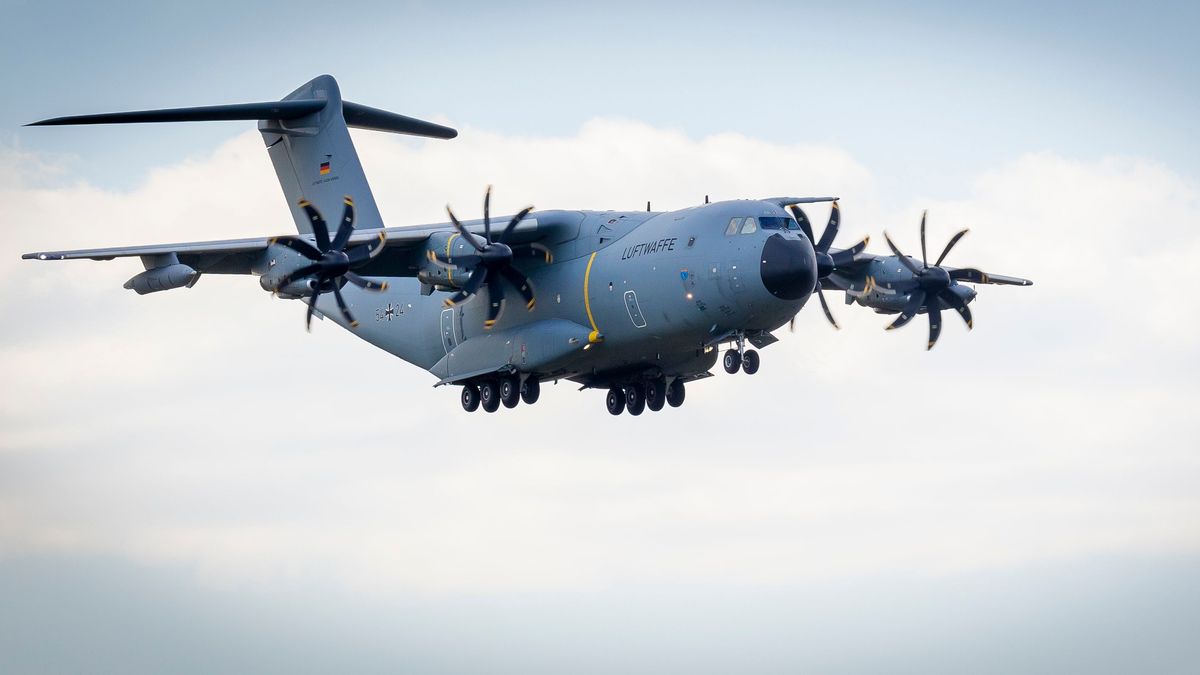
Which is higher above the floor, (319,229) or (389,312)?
(389,312)

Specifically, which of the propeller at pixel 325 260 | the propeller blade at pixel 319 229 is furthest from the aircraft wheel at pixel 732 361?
the propeller blade at pixel 319 229

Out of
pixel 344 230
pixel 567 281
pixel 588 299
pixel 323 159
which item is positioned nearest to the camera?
pixel 344 230

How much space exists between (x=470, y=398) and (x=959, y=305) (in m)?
8.73

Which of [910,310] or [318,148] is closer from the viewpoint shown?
[910,310]

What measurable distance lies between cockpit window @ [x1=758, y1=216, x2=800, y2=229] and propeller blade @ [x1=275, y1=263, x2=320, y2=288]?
6.71 metres

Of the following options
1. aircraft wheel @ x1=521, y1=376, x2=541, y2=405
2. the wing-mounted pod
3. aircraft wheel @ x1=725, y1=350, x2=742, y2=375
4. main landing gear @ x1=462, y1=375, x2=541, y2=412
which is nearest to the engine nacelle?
the wing-mounted pod

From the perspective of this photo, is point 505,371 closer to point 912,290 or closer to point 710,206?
point 710,206

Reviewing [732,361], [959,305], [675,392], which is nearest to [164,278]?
[675,392]

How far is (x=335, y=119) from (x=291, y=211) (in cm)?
211

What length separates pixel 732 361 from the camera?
24.9 metres

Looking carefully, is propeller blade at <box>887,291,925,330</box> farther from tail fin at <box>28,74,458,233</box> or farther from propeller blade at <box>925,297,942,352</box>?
tail fin at <box>28,74,458,233</box>

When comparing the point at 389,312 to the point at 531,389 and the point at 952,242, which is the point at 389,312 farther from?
the point at 952,242

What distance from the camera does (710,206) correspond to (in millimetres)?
24906

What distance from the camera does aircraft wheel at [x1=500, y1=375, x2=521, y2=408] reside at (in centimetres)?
2691
